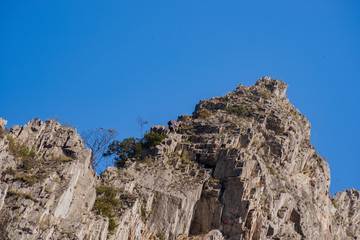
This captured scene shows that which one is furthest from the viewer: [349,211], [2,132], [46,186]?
[349,211]

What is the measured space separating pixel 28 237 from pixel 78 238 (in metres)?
4.36

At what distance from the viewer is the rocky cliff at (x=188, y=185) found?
43.2 metres

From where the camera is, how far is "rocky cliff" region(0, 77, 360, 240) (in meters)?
43.2

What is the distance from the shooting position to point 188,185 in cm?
5756

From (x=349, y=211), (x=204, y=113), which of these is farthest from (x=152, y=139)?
(x=349, y=211)

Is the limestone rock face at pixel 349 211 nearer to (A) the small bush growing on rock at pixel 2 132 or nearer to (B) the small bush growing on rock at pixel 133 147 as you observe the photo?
(B) the small bush growing on rock at pixel 133 147

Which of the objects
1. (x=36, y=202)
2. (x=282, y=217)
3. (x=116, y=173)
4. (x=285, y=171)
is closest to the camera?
(x=36, y=202)

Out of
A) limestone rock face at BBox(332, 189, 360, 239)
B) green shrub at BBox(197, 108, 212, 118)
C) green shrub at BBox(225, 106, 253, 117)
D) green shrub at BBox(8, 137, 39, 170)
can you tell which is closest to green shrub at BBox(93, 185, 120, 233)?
green shrub at BBox(8, 137, 39, 170)

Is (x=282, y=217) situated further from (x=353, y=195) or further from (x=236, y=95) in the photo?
(x=353, y=195)

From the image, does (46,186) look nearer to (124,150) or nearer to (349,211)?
(124,150)

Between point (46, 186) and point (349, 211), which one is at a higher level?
point (349, 211)

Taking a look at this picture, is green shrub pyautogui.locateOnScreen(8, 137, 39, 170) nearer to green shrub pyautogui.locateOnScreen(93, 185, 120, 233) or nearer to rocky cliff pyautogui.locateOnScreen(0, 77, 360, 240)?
rocky cliff pyautogui.locateOnScreen(0, 77, 360, 240)

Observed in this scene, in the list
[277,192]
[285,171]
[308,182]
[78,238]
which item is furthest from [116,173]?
[308,182]

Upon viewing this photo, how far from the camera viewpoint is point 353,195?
98.1 meters
